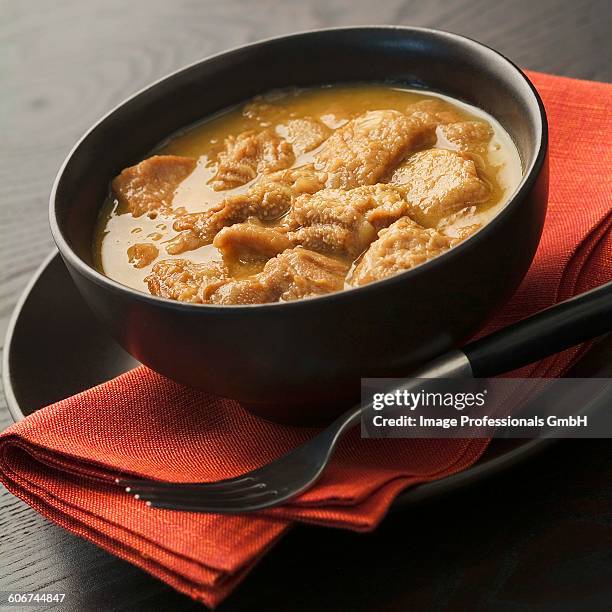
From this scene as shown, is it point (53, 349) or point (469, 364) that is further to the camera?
point (53, 349)

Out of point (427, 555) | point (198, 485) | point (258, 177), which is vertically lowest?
point (427, 555)

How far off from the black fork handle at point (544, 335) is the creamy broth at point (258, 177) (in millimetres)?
271

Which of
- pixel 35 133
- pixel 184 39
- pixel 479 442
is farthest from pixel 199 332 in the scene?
pixel 184 39

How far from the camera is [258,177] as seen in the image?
7.02 feet

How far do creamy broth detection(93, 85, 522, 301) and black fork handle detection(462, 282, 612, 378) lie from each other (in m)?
0.27

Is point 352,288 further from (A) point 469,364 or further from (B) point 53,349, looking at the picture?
(B) point 53,349

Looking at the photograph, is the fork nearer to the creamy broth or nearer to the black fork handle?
the black fork handle

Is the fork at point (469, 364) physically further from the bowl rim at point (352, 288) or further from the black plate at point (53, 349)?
the black plate at point (53, 349)

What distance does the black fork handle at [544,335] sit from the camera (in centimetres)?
160

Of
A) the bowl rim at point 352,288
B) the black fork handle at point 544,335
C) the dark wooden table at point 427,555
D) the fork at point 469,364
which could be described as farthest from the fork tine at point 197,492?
the black fork handle at point 544,335

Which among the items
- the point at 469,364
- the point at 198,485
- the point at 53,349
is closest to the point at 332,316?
the point at 469,364

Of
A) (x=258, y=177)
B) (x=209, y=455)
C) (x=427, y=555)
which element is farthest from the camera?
(x=258, y=177)

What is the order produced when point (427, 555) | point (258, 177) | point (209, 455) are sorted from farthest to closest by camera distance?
point (258, 177), point (209, 455), point (427, 555)

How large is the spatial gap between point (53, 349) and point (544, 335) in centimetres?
111
